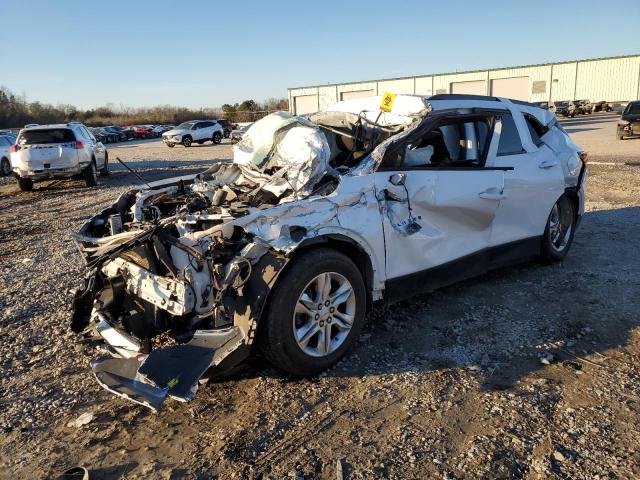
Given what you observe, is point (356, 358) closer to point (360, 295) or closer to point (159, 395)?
point (360, 295)

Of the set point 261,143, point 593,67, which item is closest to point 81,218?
point 261,143

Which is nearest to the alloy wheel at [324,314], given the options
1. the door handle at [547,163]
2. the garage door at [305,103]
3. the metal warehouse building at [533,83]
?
the door handle at [547,163]

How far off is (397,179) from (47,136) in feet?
40.6

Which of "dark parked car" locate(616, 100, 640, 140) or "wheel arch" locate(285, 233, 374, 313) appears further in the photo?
"dark parked car" locate(616, 100, 640, 140)

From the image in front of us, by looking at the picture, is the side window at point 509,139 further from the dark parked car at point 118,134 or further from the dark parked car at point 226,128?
the dark parked car at point 118,134

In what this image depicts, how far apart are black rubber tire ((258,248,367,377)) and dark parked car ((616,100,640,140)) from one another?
21.4m

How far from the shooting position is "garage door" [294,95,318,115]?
6412 centimetres

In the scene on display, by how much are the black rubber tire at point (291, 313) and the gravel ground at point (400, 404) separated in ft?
0.44

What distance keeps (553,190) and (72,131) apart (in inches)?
487

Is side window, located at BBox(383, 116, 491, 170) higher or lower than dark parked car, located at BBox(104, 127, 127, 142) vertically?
higher

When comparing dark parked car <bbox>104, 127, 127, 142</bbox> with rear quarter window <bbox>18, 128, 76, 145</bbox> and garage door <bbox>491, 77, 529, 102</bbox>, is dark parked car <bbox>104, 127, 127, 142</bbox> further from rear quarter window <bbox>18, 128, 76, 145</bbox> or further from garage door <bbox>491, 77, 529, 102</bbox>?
garage door <bbox>491, 77, 529, 102</bbox>

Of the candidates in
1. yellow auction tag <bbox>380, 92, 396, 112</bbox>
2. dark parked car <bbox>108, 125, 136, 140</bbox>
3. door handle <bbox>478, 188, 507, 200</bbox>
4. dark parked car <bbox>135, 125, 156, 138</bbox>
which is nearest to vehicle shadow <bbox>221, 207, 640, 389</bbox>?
door handle <bbox>478, 188, 507, 200</bbox>

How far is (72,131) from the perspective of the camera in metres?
13.6

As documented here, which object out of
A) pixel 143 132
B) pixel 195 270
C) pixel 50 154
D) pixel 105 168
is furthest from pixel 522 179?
pixel 143 132
